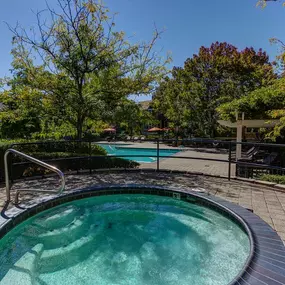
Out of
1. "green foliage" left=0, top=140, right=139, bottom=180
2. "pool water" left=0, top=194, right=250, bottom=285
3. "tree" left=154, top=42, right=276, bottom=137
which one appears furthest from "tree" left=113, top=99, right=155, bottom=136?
"tree" left=154, top=42, right=276, bottom=137

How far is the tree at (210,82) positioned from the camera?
57.6ft

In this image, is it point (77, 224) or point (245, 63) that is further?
point (245, 63)

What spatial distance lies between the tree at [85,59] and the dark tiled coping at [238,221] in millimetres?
3045

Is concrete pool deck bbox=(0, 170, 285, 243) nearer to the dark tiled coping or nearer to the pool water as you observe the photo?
the dark tiled coping

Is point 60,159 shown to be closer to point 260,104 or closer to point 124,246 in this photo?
point 124,246

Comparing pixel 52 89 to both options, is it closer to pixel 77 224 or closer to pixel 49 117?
pixel 49 117

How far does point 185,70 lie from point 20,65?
15.4 meters

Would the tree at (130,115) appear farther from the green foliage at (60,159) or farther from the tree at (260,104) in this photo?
the tree at (260,104)

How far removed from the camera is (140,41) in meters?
6.64

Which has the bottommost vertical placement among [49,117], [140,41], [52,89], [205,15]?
[49,117]

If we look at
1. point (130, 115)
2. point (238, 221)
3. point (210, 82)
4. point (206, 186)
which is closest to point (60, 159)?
point (130, 115)

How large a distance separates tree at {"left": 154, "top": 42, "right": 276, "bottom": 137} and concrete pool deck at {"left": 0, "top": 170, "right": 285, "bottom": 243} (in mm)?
12816

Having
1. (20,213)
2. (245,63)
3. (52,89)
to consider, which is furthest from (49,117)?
(245,63)

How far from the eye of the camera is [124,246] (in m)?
2.99
